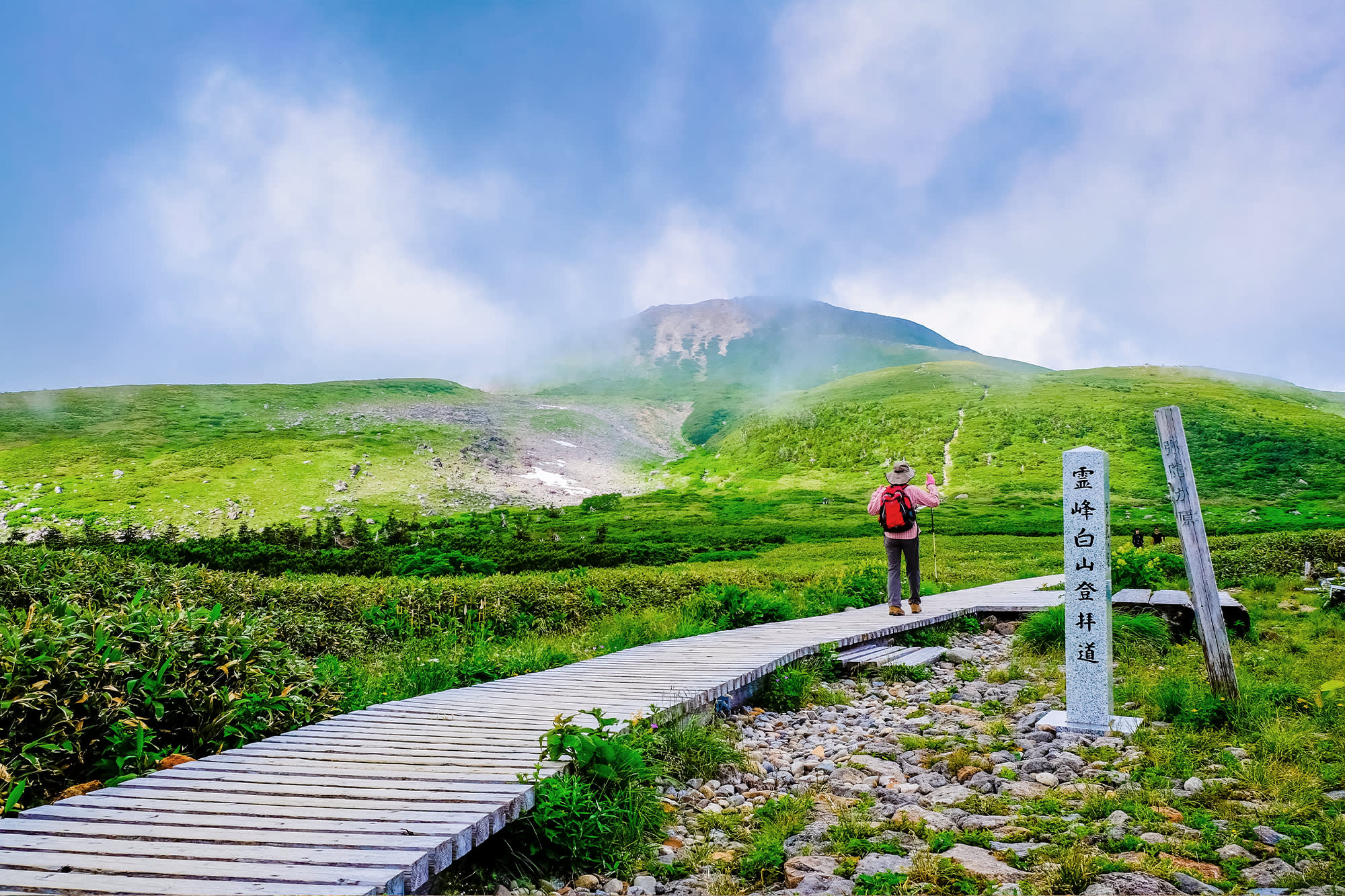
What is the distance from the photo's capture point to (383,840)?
13.5ft

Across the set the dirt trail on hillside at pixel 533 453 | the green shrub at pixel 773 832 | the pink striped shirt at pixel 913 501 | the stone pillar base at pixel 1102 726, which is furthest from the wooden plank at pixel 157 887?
the dirt trail on hillside at pixel 533 453

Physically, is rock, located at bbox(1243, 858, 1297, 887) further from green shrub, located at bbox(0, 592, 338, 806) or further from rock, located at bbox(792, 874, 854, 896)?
green shrub, located at bbox(0, 592, 338, 806)

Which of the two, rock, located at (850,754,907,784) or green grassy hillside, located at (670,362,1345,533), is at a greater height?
green grassy hillside, located at (670,362,1345,533)

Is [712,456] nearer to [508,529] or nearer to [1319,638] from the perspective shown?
[508,529]

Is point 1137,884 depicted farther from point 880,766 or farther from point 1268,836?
point 880,766

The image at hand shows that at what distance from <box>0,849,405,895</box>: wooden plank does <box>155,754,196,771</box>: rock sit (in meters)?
1.64

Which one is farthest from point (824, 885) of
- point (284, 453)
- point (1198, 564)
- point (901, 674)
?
point (284, 453)

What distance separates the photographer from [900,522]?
1384 centimetres

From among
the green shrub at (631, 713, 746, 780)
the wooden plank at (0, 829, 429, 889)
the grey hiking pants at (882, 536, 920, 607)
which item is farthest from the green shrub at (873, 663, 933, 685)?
the wooden plank at (0, 829, 429, 889)

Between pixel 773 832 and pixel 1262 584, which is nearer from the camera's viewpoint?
pixel 773 832

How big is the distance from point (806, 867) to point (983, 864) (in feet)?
3.15

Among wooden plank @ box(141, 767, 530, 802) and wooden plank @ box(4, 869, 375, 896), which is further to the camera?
wooden plank @ box(141, 767, 530, 802)

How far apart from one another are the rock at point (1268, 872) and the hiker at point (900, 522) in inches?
358

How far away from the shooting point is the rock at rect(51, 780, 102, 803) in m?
5.11
